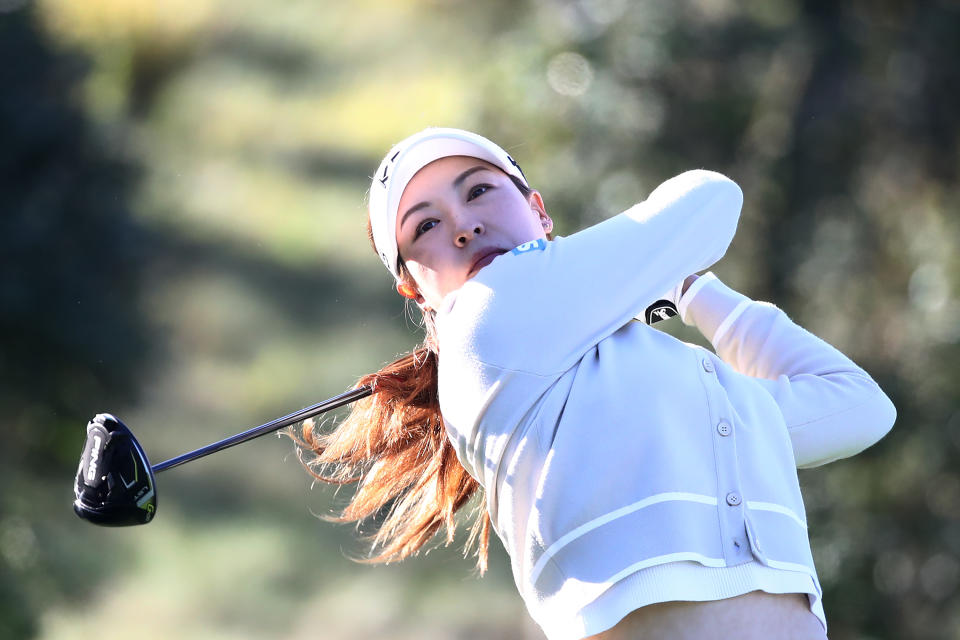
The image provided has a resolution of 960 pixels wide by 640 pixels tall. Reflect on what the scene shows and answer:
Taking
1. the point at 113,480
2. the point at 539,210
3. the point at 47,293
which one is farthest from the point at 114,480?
the point at 47,293

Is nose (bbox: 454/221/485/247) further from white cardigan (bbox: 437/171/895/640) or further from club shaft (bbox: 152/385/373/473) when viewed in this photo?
club shaft (bbox: 152/385/373/473)

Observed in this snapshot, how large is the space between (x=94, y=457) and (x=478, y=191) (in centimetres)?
62

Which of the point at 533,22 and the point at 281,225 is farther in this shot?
the point at 281,225

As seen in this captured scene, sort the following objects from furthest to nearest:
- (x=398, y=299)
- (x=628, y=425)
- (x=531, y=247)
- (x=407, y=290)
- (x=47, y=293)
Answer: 1. (x=398, y=299)
2. (x=47, y=293)
3. (x=407, y=290)
4. (x=531, y=247)
5. (x=628, y=425)

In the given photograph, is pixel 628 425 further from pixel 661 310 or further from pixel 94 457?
pixel 94 457

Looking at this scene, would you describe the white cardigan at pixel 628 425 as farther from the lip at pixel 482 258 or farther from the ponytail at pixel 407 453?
the ponytail at pixel 407 453

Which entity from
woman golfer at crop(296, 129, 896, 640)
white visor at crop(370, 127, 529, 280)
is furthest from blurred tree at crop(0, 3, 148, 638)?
woman golfer at crop(296, 129, 896, 640)

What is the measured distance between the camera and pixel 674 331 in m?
6.02

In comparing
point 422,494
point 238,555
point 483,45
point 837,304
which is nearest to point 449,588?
point 238,555

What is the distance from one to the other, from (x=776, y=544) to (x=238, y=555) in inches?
310

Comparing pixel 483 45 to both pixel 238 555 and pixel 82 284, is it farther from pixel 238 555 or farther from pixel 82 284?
pixel 238 555

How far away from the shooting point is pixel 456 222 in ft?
5.64

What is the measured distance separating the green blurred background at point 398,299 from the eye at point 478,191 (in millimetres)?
4618

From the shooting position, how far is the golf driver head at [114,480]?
5.17ft
